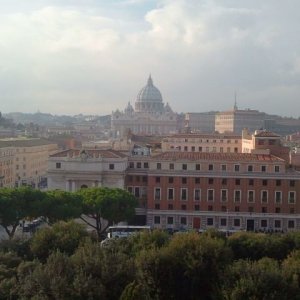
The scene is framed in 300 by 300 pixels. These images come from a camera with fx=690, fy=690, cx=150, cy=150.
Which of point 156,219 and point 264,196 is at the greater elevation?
point 264,196

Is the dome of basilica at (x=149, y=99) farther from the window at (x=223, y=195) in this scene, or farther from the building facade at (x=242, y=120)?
the window at (x=223, y=195)

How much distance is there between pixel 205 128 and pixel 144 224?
13624cm

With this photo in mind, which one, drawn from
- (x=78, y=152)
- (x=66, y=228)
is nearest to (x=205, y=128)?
(x=78, y=152)

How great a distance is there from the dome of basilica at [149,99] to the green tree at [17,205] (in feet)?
456

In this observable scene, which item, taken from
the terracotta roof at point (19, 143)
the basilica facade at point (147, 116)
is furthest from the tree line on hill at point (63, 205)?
the basilica facade at point (147, 116)

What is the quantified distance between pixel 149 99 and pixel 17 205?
144091 millimetres

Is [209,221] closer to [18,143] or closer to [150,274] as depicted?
[150,274]

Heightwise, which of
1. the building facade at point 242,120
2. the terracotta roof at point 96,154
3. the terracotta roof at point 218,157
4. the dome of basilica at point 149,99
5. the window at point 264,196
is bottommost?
the window at point 264,196

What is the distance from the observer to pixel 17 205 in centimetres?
3634

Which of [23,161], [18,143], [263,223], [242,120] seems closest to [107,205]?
[263,223]

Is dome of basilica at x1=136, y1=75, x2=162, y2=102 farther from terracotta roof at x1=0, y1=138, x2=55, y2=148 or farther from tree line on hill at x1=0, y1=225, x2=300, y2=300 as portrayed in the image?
tree line on hill at x1=0, y1=225, x2=300, y2=300

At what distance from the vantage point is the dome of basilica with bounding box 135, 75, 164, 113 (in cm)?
17800

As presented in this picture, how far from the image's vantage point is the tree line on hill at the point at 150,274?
1989cm

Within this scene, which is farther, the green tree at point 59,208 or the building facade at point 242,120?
the building facade at point 242,120
